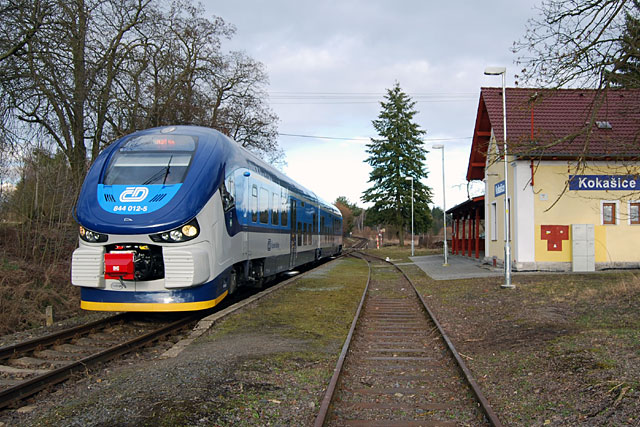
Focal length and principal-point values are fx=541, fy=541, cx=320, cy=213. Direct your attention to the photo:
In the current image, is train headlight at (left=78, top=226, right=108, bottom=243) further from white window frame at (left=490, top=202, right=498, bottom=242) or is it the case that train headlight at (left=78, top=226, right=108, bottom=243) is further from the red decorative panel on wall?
white window frame at (left=490, top=202, right=498, bottom=242)

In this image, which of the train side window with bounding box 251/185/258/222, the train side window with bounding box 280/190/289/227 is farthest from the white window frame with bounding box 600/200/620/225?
the train side window with bounding box 251/185/258/222

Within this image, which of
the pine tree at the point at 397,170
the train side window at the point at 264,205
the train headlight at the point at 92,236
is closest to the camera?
the train headlight at the point at 92,236

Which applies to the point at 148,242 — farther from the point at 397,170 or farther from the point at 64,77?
the point at 397,170

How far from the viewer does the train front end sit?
841 cm

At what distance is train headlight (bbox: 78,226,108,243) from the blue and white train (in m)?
0.02

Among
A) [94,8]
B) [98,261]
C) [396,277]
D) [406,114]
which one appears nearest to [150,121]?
[94,8]

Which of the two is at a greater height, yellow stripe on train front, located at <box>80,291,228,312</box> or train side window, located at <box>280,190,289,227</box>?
train side window, located at <box>280,190,289,227</box>

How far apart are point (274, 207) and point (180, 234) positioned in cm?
589

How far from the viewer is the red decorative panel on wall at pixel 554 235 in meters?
20.8

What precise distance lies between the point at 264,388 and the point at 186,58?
2688 cm

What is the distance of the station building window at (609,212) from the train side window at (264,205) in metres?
14.5

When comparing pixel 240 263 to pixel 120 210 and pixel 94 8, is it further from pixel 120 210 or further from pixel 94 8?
pixel 94 8

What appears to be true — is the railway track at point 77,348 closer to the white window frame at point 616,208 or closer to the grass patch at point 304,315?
the grass patch at point 304,315

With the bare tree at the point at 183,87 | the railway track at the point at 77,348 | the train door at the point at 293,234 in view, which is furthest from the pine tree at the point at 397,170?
the railway track at the point at 77,348
